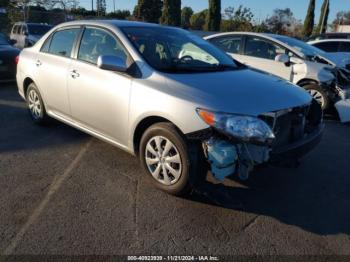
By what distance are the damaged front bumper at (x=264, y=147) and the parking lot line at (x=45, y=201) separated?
1.63 metres

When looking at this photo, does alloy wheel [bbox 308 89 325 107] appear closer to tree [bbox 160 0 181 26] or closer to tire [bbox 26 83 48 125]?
tire [bbox 26 83 48 125]

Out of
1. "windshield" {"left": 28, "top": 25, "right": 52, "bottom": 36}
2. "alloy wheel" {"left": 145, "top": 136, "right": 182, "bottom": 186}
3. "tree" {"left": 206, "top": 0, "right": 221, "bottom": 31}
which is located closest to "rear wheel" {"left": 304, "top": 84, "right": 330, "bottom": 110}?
"alloy wheel" {"left": 145, "top": 136, "right": 182, "bottom": 186}

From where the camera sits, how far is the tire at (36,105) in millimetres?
5642

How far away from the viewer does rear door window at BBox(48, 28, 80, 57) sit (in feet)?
16.2

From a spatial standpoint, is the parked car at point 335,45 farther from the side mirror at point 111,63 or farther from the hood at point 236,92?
the side mirror at point 111,63

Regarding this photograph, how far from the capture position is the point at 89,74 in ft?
14.5

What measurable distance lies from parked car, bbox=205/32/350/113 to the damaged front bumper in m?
3.56

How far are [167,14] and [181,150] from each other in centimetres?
3271

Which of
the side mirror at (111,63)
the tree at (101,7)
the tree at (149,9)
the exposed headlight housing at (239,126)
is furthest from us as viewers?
the tree at (101,7)

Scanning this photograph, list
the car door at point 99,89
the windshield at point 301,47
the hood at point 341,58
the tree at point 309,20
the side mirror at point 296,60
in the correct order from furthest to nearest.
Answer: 1. the tree at point 309,20
2. the hood at point 341,58
3. the windshield at point 301,47
4. the side mirror at point 296,60
5. the car door at point 99,89

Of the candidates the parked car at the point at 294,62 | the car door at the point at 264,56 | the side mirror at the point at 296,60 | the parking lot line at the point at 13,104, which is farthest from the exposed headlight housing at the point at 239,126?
the parking lot line at the point at 13,104

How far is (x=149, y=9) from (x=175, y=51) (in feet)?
130

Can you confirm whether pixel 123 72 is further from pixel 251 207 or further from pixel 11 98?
pixel 11 98

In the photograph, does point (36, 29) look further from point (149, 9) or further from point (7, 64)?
point (149, 9)
